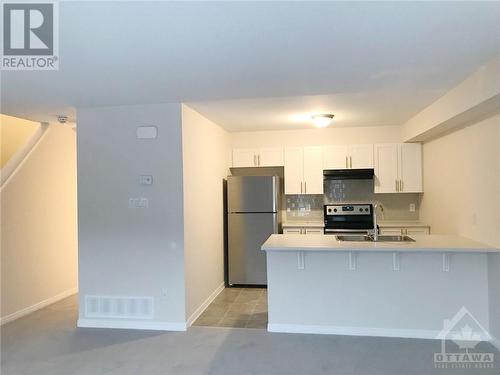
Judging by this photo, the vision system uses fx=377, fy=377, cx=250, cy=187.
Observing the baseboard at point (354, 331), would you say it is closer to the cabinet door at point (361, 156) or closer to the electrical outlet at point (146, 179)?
the electrical outlet at point (146, 179)

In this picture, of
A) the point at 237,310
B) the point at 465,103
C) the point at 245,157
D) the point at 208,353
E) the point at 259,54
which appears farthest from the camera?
the point at 245,157

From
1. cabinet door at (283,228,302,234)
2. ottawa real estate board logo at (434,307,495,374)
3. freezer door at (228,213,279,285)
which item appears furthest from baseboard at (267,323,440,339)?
cabinet door at (283,228,302,234)

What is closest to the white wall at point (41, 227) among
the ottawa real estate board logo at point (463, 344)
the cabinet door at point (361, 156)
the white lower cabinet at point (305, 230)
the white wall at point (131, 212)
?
the white wall at point (131, 212)

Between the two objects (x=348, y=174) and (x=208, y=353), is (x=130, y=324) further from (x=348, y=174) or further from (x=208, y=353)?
(x=348, y=174)

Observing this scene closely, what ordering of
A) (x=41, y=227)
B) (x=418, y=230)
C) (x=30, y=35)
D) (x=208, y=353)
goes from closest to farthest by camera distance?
(x=30, y=35) → (x=208, y=353) → (x=41, y=227) → (x=418, y=230)

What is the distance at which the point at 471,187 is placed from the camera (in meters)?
3.68

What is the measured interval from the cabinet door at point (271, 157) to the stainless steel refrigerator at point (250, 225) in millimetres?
390

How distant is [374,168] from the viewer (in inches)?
218

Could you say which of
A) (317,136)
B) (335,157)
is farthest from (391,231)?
(317,136)

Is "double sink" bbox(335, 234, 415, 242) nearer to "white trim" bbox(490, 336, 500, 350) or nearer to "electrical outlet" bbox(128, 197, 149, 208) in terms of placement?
"white trim" bbox(490, 336, 500, 350)

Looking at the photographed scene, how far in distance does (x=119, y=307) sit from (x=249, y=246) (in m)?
2.02

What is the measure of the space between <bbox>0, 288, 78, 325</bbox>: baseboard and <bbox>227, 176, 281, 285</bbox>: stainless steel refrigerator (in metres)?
2.23

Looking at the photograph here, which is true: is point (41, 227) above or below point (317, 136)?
below

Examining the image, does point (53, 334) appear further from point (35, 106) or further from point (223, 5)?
point (223, 5)
